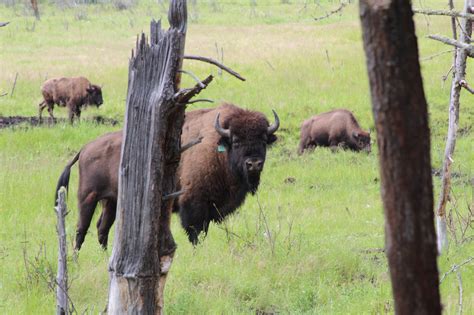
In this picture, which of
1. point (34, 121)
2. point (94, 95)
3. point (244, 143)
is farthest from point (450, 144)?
point (94, 95)

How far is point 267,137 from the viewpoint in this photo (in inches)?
370

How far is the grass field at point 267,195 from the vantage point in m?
6.65

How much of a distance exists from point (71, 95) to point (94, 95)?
56 centimetres

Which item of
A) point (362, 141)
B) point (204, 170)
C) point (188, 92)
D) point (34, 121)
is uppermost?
point (188, 92)

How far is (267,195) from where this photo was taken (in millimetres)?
12070

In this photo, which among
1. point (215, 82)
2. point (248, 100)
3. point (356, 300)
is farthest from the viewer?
point (215, 82)

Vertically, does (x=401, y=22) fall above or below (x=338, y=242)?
above

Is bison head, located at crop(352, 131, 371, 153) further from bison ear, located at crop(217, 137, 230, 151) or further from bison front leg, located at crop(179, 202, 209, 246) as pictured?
bison front leg, located at crop(179, 202, 209, 246)

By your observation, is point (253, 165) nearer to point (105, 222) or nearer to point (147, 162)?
point (105, 222)

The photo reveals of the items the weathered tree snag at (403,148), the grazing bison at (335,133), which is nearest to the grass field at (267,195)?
the grazing bison at (335,133)

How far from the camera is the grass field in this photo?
6.65 meters

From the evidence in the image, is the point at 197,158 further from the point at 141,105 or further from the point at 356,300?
the point at 141,105

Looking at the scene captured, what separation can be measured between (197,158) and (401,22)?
7.56 meters

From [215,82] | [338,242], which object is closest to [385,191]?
[338,242]
